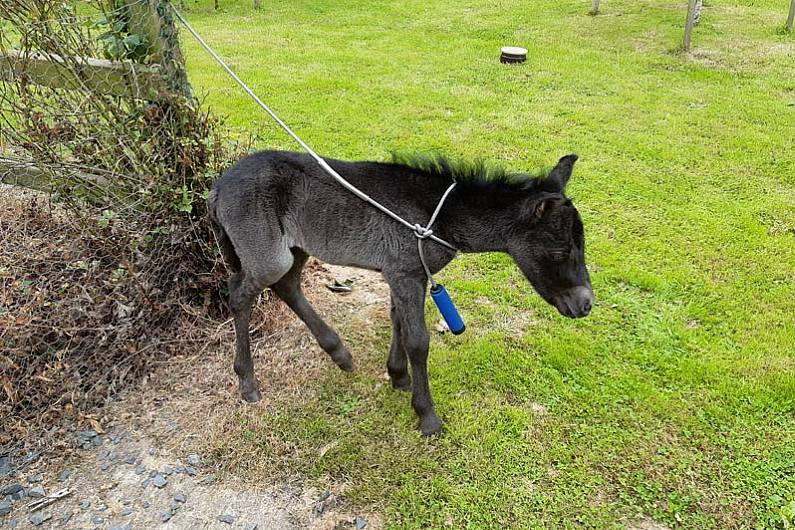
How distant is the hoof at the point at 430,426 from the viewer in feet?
12.7

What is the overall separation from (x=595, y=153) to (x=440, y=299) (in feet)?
15.7

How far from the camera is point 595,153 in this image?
7520 millimetres

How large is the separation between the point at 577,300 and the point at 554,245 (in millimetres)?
363

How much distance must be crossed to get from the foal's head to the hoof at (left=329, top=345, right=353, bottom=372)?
1441 millimetres

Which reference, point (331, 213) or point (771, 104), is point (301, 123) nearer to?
point (331, 213)

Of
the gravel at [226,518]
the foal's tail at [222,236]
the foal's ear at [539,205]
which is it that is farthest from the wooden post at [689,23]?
the gravel at [226,518]

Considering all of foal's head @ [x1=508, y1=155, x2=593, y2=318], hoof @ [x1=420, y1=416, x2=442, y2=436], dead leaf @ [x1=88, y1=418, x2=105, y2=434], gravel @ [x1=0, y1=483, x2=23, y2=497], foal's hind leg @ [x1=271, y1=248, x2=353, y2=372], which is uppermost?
foal's head @ [x1=508, y1=155, x2=593, y2=318]

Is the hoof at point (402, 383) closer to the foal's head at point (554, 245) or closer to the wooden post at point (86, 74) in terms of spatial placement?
the foal's head at point (554, 245)

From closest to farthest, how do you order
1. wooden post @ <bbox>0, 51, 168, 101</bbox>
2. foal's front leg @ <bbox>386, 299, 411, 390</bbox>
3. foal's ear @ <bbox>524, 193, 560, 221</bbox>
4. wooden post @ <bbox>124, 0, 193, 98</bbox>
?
foal's ear @ <bbox>524, 193, 560, 221</bbox>
foal's front leg @ <bbox>386, 299, 411, 390</bbox>
wooden post @ <bbox>124, 0, 193, 98</bbox>
wooden post @ <bbox>0, 51, 168, 101</bbox>

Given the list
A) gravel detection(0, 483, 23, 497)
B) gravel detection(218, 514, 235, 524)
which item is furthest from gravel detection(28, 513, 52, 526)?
gravel detection(218, 514, 235, 524)

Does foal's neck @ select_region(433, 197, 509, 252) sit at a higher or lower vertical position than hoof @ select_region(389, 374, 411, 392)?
higher

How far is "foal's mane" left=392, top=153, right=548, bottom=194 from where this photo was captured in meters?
3.58

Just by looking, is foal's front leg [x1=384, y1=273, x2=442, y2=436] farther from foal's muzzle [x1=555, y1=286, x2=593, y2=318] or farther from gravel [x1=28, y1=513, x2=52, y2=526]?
gravel [x1=28, y1=513, x2=52, y2=526]

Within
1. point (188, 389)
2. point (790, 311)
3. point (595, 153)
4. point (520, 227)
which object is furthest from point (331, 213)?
point (595, 153)
